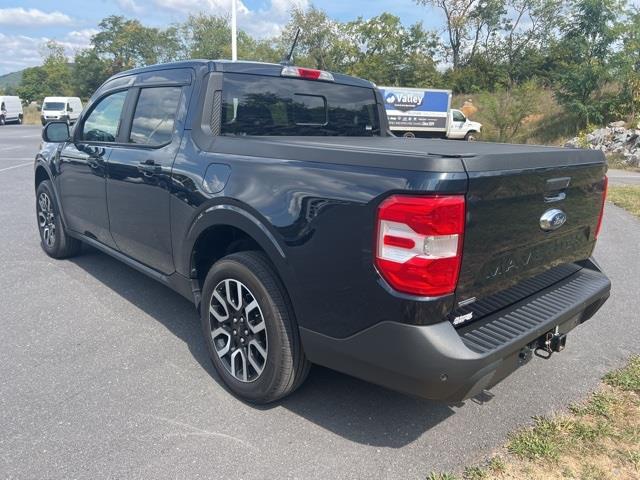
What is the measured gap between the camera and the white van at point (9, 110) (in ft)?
133

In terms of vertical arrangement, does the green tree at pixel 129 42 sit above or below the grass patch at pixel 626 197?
above

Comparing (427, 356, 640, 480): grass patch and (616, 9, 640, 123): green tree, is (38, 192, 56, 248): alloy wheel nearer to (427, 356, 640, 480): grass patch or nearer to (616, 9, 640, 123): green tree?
(427, 356, 640, 480): grass patch

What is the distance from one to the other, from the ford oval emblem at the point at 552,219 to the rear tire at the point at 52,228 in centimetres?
448

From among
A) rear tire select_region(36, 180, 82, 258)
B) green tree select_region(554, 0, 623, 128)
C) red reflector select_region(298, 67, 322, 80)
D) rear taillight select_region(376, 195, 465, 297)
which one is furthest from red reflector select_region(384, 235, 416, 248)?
green tree select_region(554, 0, 623, 128)

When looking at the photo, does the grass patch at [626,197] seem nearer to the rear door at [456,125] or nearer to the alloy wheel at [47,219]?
the alloy wheel at [47,219]

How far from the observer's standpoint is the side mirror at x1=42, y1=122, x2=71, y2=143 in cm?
480

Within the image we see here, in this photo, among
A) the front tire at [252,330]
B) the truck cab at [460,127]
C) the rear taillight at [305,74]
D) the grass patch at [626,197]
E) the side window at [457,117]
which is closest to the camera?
the front tire at [252,330]

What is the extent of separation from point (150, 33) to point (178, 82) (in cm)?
7321

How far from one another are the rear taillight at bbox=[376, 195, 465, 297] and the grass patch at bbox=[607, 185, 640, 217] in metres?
8.19

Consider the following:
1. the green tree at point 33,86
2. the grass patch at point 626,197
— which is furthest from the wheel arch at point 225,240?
the green tree at point 33,86

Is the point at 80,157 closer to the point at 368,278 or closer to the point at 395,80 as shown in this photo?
the point at 368,278

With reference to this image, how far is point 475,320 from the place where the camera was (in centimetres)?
241

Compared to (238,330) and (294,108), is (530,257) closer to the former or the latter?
(238,330)

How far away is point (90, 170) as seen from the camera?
13.9 ft
